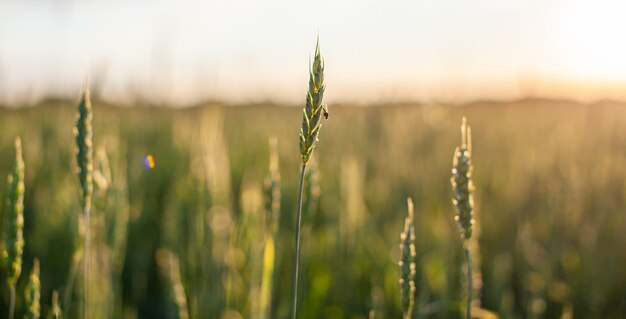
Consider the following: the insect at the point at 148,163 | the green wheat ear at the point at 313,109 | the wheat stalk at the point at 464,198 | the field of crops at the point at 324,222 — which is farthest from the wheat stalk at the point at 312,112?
the insect at the point at 148,163

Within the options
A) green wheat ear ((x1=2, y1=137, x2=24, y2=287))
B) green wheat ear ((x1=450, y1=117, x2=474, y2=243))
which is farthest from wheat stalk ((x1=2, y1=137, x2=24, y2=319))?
green wheat ear ((x1=450, y1=117, x2=474, y2=243))

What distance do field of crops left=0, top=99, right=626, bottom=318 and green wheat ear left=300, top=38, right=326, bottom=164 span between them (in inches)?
20.0

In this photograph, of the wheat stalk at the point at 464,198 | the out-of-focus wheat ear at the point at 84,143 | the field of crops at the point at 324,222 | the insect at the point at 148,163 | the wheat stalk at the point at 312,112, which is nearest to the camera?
the wheat stalk at the point at 312,112

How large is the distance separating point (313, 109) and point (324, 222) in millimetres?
2429

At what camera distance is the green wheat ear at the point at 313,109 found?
0.64 meters

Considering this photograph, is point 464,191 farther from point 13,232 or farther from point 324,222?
point 324,222

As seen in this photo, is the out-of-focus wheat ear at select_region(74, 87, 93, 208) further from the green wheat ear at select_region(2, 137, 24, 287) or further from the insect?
the insect

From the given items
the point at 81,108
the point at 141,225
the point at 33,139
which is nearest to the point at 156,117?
the point at 33,139

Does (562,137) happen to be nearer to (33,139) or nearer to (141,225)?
(141,225)

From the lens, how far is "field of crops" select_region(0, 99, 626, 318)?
162 cm

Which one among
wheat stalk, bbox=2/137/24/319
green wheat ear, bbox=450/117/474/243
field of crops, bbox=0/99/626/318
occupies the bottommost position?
field of crops, bbox=0/99/626/318

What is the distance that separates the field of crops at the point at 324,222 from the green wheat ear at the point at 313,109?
51 cm

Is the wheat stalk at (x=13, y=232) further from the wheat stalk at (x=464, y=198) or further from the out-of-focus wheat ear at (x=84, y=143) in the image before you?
the wheat stalk at (x=464, y=198)

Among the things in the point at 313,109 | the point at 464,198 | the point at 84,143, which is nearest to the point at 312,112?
the point at 313,109
